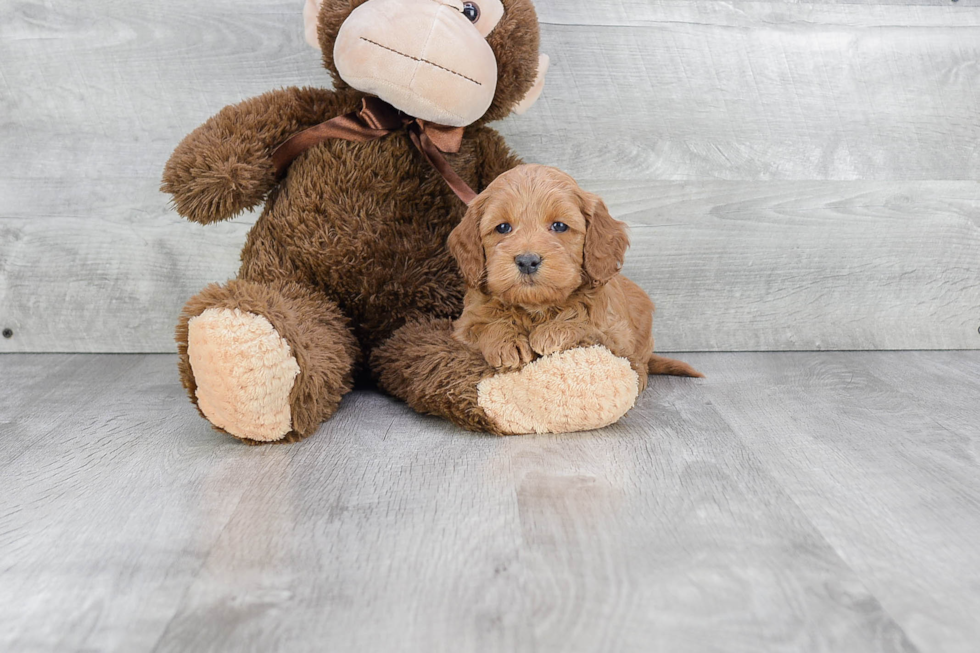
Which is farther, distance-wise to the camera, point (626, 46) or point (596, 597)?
point (626, 46)

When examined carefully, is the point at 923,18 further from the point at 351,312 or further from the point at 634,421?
the point at 351,312

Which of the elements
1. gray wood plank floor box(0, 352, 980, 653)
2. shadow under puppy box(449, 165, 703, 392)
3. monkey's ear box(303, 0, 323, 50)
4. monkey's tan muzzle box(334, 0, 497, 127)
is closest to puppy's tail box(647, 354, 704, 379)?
gray wood plank floor box(0, 352, 980, 653)

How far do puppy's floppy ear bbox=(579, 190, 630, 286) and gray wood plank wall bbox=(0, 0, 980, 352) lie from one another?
53cm

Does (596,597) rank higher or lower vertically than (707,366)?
higher

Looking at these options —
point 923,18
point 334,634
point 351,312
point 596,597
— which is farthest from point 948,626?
point 923,18

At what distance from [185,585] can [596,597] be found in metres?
0.35

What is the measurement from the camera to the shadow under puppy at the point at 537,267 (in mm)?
1003

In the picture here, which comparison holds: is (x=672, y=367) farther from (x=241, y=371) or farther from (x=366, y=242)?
(x=241, y=371)

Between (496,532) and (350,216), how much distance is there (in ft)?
1.97

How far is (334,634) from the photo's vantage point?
0.62m

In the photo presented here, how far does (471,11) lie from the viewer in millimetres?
1154

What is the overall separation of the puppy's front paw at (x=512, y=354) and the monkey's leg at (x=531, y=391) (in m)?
0.01

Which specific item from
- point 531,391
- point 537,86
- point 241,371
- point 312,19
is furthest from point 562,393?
point 312,19

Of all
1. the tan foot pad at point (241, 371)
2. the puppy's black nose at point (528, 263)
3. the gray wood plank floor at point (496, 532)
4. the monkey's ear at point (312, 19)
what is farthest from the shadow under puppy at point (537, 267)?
the monkey's ear at point (312, 19)
